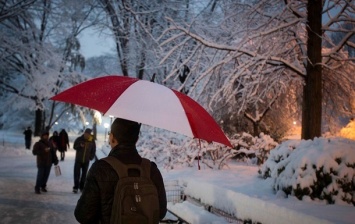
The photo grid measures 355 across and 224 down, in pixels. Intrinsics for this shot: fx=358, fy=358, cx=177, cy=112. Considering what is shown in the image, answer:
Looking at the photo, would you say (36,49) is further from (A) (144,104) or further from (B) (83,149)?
(A) (144,104)

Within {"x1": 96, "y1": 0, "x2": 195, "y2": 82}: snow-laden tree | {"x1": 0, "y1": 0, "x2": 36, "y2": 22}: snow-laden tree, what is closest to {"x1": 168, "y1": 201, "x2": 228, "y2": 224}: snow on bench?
{"x1": 96, "y1": 0, "x2": 195, "y2": 82}: snow-laden tree

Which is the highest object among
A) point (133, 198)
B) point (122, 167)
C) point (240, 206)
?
point (122, 167)

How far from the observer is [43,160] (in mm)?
10633

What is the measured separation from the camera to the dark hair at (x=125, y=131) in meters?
2.87

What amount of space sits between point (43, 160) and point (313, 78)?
801 cm

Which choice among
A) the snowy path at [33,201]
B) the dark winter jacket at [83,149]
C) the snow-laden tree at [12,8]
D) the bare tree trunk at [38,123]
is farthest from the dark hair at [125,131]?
the bare tree trunk at [38,123]

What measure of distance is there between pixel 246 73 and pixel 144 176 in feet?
24.7

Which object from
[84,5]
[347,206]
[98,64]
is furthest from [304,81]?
[98,64]

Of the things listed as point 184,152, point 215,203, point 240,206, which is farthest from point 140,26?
point 240,206

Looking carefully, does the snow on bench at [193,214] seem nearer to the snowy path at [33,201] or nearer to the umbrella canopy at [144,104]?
the snowy path at [33,201]

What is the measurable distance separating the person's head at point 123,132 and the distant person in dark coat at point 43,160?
8.36 metres

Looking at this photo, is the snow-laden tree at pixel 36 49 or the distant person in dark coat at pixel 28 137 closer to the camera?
the snow-laden tree at pixel 36 49

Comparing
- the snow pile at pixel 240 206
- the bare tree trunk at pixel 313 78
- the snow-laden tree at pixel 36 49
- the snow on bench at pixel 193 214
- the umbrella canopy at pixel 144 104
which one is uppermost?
the snow-laden tree at pixel 36 49

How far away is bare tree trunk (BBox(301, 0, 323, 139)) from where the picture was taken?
937 centimetres
